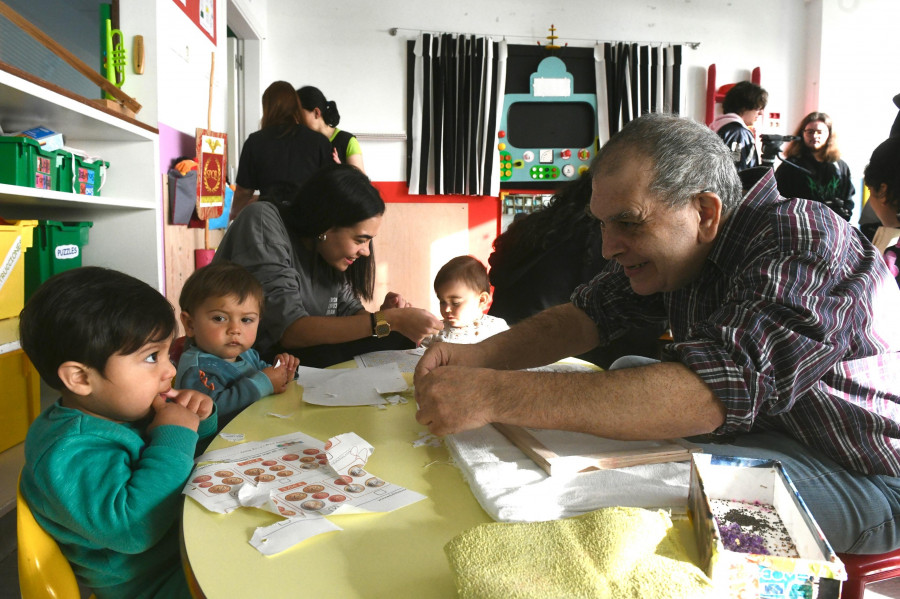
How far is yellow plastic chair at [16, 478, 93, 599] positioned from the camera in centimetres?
83

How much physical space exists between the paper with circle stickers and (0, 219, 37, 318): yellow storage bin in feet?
4.82

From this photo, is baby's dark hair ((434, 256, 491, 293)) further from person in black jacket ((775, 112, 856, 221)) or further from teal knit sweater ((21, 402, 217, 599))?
person in black jacket ((775, 112, 856, 221))

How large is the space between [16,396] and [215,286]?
1092 millimetres

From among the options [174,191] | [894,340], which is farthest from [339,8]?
[894,340]

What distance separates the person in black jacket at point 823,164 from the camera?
455 centimetres

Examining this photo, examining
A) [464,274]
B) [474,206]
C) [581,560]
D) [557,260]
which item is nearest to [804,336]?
[581,560]

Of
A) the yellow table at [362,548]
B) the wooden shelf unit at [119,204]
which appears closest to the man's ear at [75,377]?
the yellow table at [362,548]

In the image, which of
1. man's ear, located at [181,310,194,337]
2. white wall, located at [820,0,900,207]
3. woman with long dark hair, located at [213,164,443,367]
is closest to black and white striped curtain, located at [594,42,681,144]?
white wall, located at [820,0,900,207]

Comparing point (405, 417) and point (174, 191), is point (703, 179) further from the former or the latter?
point (174, 191)

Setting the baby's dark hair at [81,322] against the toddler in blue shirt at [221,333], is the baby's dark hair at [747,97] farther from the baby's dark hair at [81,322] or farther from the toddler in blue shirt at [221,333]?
the baby's dark hair at [81,322]

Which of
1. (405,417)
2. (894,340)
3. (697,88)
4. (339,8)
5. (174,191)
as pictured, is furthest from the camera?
(697,88)

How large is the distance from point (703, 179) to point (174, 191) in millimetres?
2644

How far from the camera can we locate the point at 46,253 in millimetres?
2350

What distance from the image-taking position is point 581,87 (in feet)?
18.1
